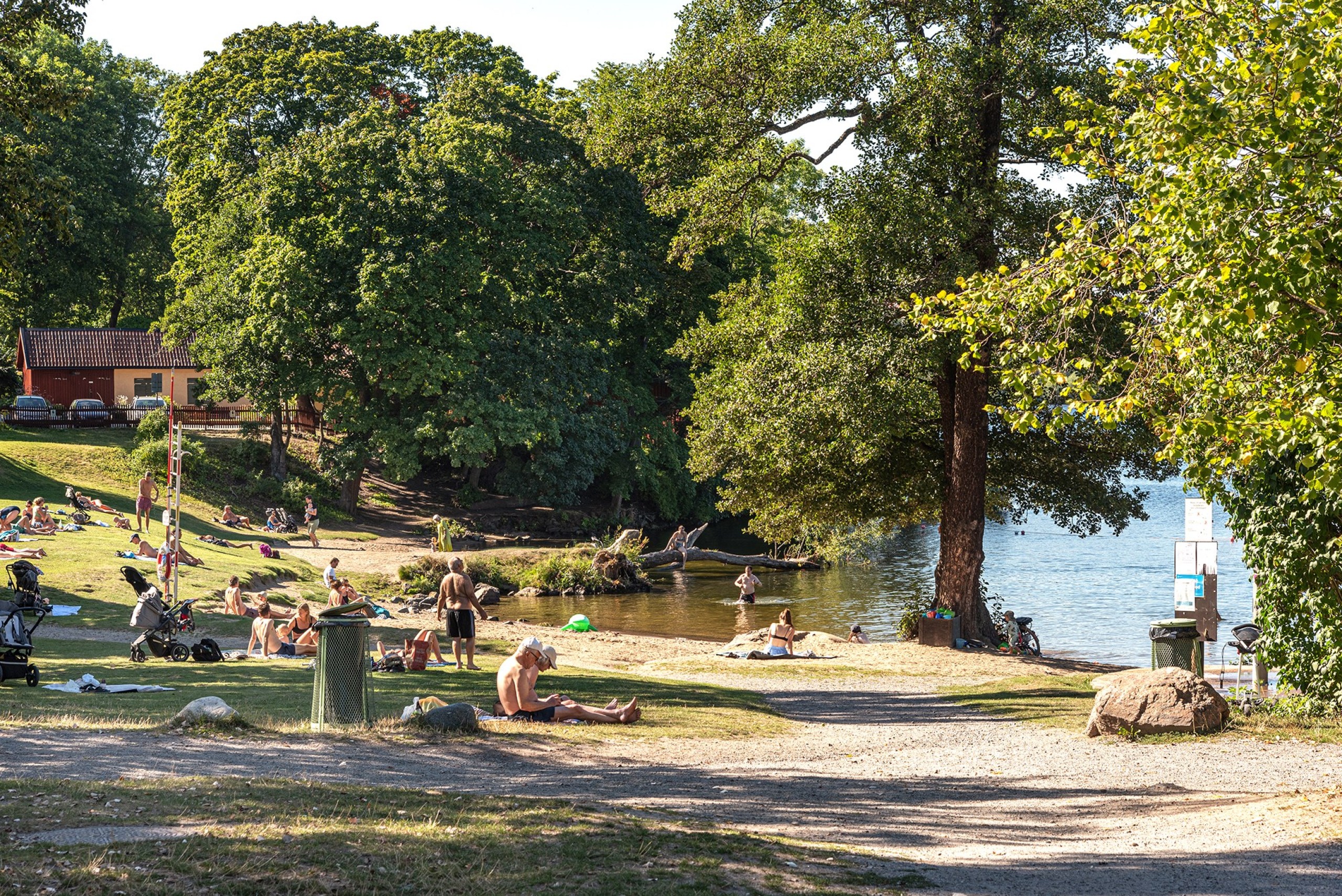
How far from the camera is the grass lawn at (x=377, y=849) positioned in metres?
6.23

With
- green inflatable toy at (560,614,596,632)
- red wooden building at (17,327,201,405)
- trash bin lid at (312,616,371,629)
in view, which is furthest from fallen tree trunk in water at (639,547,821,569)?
trash bin lid at (312,616,371,629)

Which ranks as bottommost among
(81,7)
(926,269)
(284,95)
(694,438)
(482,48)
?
(694,438)

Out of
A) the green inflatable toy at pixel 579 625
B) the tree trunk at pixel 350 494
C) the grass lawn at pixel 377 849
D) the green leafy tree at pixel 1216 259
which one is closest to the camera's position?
the grass lawn at pixel 377 849

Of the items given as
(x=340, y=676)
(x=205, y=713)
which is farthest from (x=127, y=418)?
(x=205, y=713)

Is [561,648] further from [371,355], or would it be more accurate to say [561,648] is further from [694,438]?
[371,355]

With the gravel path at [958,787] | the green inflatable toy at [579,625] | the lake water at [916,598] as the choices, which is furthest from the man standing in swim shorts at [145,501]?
the gravel path at [958,787]

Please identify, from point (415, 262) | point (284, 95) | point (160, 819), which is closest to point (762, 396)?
point (160, 819)

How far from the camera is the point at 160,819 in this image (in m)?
7.23

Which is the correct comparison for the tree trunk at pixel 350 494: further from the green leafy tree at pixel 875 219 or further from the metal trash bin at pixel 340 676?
the metal trash bin at pixel 340 676

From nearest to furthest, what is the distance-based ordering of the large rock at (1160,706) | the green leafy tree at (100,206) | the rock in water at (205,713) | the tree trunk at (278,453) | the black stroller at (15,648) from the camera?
the rock in water at (205,713) < the large rock at (1160,706) < the black stroller at (15,648) < the tree trunk at (278,453) < the green leafy tree at (100,206)

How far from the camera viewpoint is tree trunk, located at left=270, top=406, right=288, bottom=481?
48281mm

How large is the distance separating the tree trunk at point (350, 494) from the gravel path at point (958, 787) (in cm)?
3670

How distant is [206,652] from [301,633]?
2.61m

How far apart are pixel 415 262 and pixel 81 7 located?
93.9 ft
